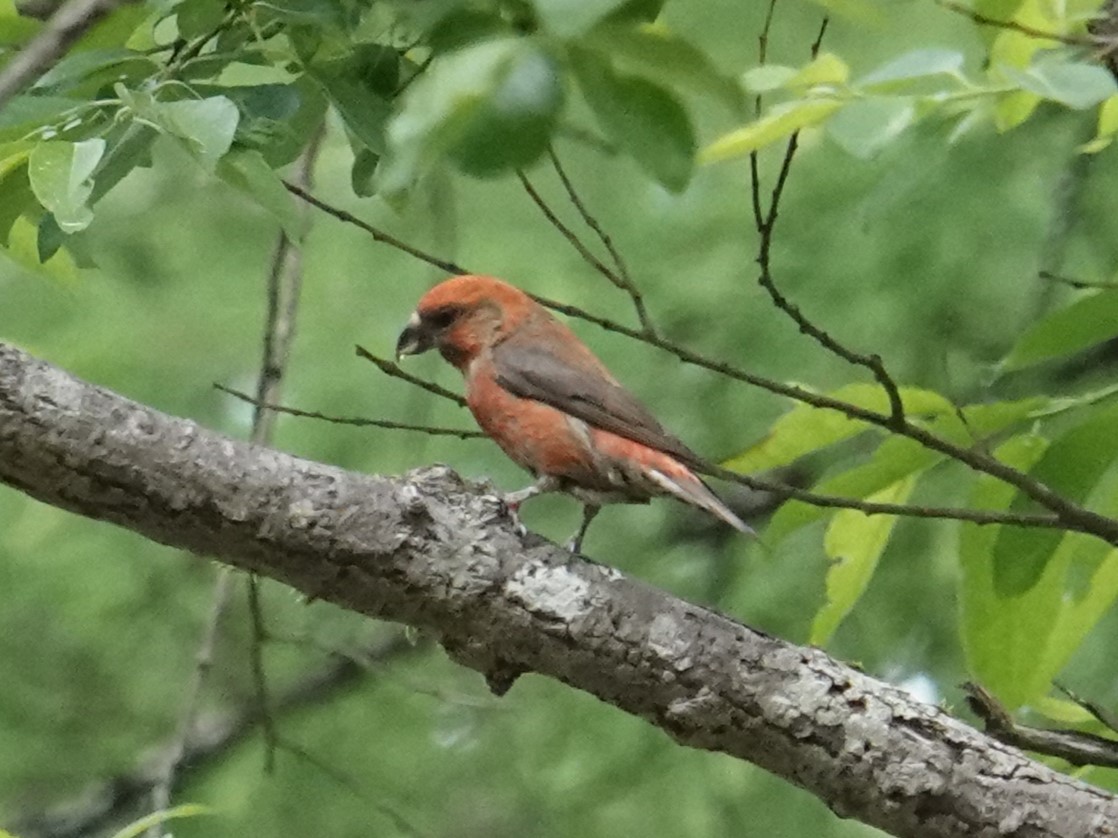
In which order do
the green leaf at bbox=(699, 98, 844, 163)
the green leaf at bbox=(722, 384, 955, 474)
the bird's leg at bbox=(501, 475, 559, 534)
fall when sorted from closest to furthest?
the green leaf at bbox=(699, 98, 844, 163) → the green leaf at bbox=(722, 384, 955, 474) → the bird's leg at bbox=(501, 475, 559, 534)

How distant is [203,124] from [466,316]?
2076 mm

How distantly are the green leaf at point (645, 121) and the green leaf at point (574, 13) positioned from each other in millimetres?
183

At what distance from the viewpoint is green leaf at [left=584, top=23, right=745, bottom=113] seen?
1326mm

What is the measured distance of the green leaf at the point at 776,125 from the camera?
6.83ft

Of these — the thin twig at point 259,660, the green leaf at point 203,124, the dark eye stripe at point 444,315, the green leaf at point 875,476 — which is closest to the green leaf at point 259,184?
the green leaf at point 203,124

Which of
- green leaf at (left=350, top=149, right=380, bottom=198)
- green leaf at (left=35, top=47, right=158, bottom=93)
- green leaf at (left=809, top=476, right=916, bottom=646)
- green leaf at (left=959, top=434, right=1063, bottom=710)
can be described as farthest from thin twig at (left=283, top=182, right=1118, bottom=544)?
green leaf at (left=35, top=47, right=158, bottom=93)

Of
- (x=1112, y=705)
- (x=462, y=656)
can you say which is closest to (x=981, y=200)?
(x=1112, y=705)

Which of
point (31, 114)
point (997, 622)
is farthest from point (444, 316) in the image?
point (31, 114)

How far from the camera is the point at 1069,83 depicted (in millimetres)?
1858

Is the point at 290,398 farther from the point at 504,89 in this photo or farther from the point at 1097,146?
the point at 504,89

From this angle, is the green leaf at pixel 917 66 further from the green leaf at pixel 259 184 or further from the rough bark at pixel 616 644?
the rough bark at pixel 616 644

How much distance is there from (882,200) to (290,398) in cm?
279

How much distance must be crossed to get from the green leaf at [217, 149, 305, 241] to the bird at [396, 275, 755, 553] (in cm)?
134

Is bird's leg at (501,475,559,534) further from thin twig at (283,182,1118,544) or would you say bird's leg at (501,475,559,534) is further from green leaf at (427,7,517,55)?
green leaf at (427,7,517,55)
